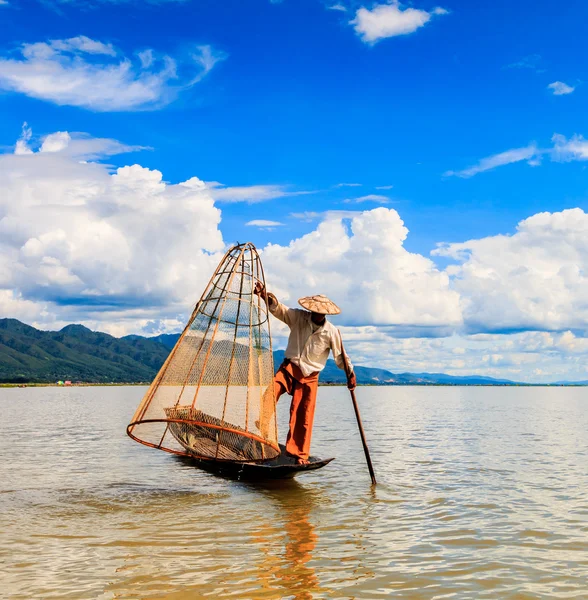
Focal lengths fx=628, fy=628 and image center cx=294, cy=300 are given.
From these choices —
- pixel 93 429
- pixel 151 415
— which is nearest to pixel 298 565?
pixel 151 415

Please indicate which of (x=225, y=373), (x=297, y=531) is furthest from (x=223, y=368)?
(x=297, y=531)

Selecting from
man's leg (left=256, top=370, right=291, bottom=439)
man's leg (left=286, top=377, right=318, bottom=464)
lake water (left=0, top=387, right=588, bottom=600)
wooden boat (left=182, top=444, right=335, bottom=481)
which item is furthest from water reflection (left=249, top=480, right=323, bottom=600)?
man's leg (left=256, top=370, right=291, bottom=439)

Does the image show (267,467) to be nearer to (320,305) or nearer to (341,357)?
(341,357)

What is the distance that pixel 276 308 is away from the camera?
1191cm

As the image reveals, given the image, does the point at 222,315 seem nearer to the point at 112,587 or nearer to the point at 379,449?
the point at 112,587

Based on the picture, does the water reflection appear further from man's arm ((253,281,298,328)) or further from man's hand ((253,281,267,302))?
man's hand ((253,281,267,302))

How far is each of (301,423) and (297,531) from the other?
3.09 m

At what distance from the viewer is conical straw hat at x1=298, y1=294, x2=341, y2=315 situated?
11.3m

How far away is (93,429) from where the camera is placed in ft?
89.0

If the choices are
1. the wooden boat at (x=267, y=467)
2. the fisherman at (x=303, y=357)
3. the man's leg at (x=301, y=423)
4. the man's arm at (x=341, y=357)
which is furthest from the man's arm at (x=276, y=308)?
the wooden boat at (x=267, y=467)

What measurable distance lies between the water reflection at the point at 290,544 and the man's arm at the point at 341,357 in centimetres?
224

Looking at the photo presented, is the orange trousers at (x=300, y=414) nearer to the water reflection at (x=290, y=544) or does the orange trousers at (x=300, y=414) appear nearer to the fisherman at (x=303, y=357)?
the fisherman at (x=303, y=357)

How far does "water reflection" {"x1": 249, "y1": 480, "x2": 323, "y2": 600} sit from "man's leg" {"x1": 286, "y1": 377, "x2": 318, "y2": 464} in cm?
79

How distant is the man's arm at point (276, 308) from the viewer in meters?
11.9
